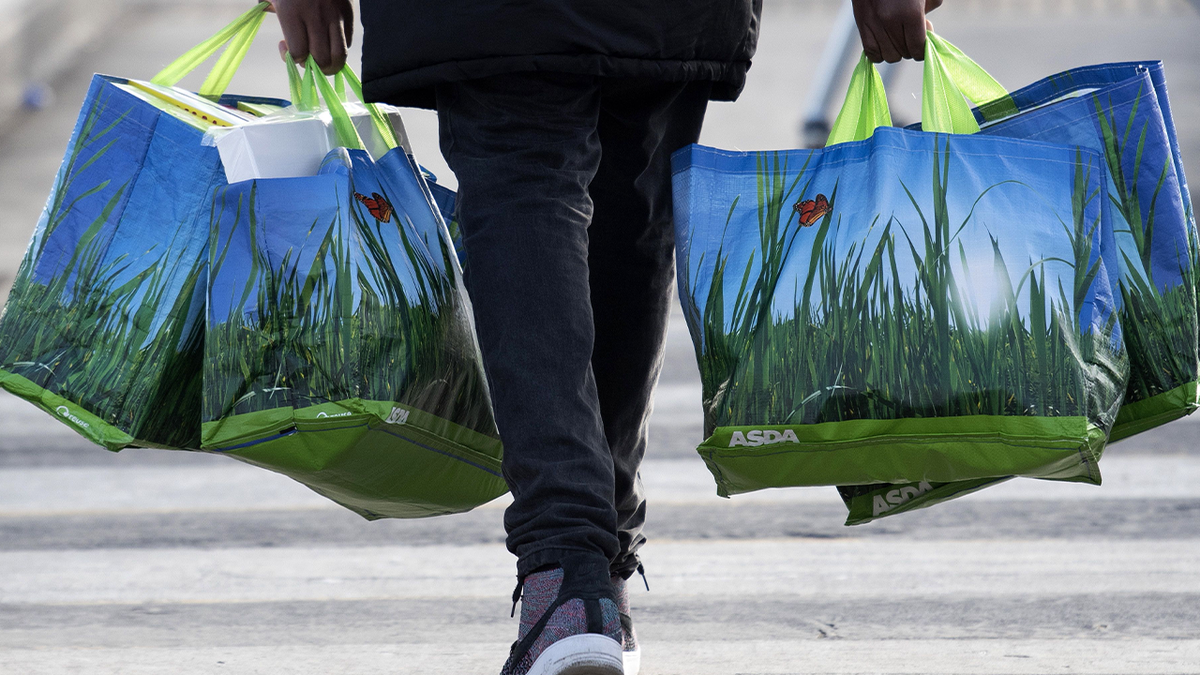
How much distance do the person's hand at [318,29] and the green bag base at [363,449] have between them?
649 millimetres

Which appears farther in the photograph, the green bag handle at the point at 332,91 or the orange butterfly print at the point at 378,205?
the green bag handle at the point at 332,91

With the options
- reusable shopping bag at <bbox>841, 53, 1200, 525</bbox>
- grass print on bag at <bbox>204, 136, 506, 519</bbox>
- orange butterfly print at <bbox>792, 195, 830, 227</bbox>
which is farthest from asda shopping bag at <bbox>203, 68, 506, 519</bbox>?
reusable shopping bag at <bbox>841, 53, 1200, 525</bbox>

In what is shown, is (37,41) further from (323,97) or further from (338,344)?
(338,344)

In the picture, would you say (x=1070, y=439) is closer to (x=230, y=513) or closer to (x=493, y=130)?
(x=493, y=130)

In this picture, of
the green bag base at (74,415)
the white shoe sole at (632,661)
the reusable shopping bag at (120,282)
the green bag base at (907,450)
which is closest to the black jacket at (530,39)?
the reusable shopping bag at (120,282)

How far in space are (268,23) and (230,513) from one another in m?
8.88

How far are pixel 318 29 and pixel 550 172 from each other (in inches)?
22.2

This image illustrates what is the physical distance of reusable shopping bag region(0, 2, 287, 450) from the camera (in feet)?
7.11

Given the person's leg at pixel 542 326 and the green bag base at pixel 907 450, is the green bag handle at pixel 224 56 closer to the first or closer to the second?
the person's leg at pixel 542 326

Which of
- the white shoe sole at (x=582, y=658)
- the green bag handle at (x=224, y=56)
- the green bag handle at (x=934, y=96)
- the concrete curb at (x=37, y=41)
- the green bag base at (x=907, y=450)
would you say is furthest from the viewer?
the concrete curb at (x=37, y=41)

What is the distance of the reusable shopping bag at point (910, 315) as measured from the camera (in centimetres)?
188

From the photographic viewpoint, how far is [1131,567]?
3018 mm

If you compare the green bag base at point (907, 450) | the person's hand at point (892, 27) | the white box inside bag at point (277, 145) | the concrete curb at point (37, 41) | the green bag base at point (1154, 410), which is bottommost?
the green bag base at point (907, 450)

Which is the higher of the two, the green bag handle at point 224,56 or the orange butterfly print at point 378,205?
the green bag handle at point 224,56
